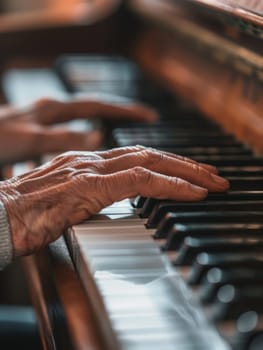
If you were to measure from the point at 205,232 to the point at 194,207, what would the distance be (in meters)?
0.09

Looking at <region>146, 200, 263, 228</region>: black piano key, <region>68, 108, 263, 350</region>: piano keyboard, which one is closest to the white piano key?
<region>68, 108, 263, 350</region>: piano keyboard

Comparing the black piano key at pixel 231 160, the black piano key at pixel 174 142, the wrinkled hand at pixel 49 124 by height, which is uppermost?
the black piano key at pixel 231 160

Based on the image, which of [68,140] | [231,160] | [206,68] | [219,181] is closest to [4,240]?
[219,181]

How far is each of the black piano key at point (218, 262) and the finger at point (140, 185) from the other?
0.60ft

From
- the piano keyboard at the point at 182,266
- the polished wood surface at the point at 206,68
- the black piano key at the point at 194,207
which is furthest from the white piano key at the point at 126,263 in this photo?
the polished wood surface at the point at 206,68

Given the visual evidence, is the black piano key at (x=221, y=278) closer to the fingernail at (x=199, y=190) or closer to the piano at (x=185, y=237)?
the piano at (x=185, y=237)

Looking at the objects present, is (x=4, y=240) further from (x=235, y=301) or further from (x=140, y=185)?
(x=235, y=301)

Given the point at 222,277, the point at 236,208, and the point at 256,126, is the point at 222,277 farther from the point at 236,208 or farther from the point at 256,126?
the point at 256,126

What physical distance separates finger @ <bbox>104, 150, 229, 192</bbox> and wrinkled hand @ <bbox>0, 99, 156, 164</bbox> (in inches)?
18.1

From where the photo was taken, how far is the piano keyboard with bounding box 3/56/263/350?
73cm

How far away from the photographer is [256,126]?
139 cm

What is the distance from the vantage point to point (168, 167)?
1076 mm

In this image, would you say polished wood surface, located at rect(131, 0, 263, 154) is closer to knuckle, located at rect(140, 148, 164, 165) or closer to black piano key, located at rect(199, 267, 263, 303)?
knuckle, located at rect(140, 148, 164, 165)

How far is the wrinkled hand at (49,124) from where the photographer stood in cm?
159
